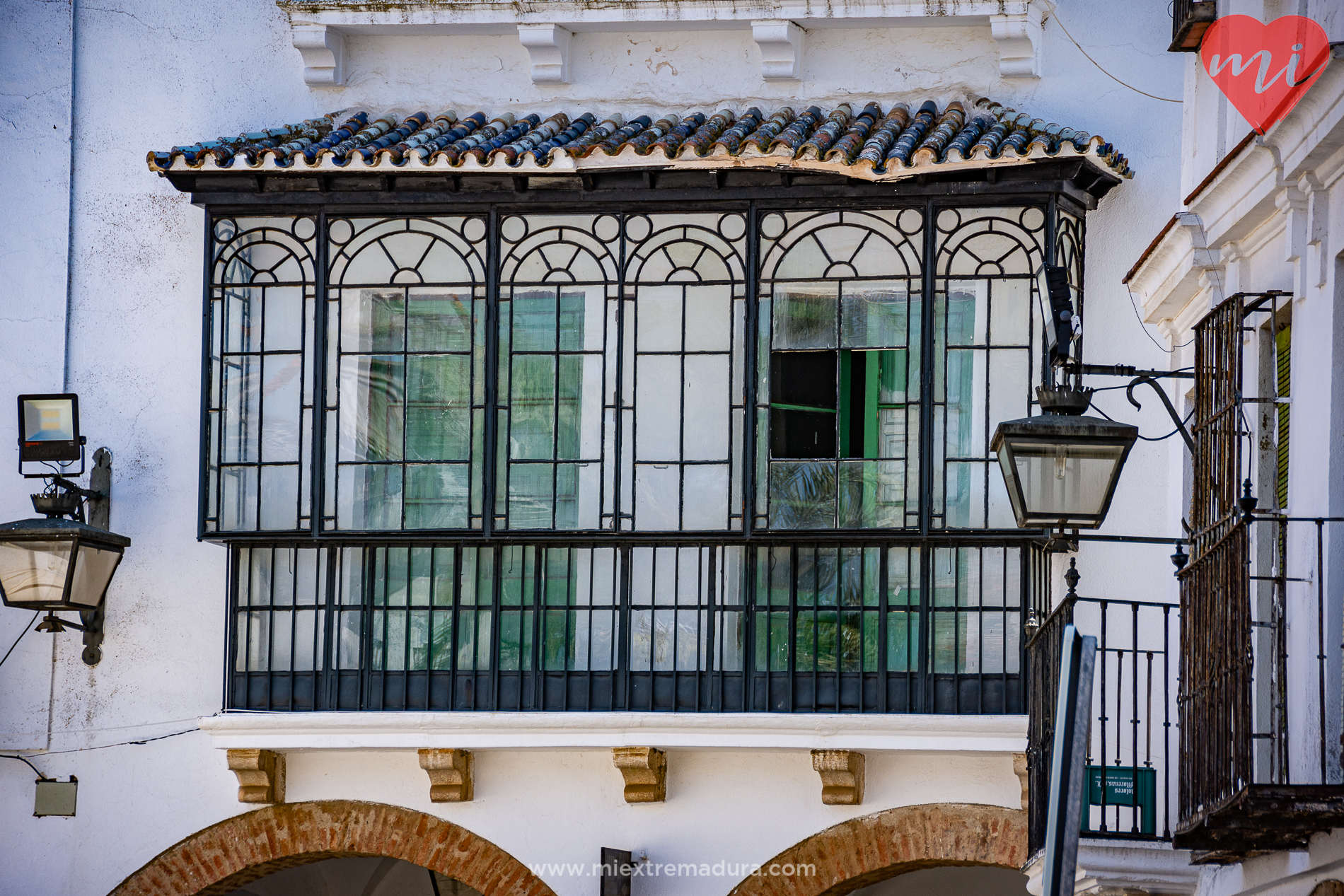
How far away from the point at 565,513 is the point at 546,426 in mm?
498

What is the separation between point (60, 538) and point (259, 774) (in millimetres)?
1691

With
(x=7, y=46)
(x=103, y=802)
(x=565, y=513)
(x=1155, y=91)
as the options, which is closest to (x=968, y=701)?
(x=565, y=513)

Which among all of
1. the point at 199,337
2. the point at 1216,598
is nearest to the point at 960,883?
the point at 199,337

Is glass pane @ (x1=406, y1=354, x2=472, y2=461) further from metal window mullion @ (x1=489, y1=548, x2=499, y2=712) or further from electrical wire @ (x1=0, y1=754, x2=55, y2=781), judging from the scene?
electrical wire @ (x1=0, y1=754, x2=55, y2=781)

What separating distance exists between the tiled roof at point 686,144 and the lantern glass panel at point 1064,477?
3591mm

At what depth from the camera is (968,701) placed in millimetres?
10859

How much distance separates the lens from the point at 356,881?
1379cm

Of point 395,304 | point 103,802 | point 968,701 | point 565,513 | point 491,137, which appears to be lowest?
point 103,802

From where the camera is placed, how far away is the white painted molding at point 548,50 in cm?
1160

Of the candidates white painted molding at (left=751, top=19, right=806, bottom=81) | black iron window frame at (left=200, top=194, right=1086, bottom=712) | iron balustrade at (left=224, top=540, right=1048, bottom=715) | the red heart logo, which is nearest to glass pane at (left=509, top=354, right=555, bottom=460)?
black iron window frame at (left=200, top=194, right=1086, bottom=712)

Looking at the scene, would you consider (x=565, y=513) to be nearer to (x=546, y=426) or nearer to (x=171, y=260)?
(x=546, y=426)

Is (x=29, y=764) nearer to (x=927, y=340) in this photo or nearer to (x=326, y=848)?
(x=326, y=848)

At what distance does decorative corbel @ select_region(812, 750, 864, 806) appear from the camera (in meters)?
10.8

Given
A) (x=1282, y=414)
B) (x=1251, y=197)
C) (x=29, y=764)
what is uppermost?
(x=1251, y=197)
